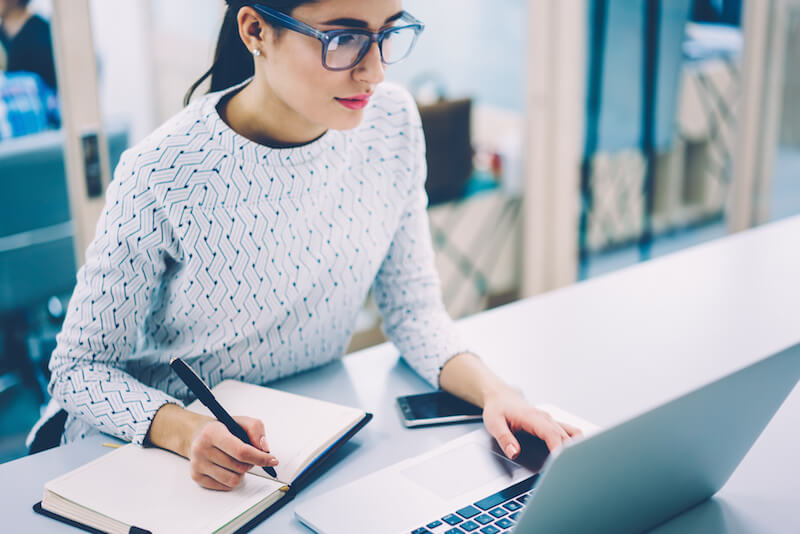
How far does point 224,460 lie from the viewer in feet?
2.69

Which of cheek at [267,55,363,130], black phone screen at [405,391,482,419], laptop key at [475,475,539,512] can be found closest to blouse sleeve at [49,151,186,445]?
cheek at [267,55,363,130]

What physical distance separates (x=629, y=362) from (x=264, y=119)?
667mm

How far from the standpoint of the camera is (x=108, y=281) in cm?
95

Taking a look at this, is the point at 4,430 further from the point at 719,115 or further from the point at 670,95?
the point at 719,115

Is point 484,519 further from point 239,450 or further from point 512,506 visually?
point 239,450

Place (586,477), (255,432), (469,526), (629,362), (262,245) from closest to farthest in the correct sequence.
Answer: (586,477), (469,526), (255,432), (262,245), (629,362)

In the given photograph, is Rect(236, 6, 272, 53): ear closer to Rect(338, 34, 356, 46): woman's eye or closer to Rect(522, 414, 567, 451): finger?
Rect(338, 34, 356, 46): woman's eye

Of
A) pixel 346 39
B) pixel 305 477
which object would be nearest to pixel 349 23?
pixel 346 39

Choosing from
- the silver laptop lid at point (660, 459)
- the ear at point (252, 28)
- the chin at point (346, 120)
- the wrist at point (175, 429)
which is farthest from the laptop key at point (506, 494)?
the ear at point (252, 28)

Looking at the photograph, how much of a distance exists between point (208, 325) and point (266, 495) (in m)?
0.32

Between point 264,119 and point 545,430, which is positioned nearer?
point 545,430

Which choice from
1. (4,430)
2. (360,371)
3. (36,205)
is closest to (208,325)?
(360,371)

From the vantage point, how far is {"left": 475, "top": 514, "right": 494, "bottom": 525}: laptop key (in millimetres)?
763

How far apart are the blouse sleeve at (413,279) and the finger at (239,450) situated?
403 mm
